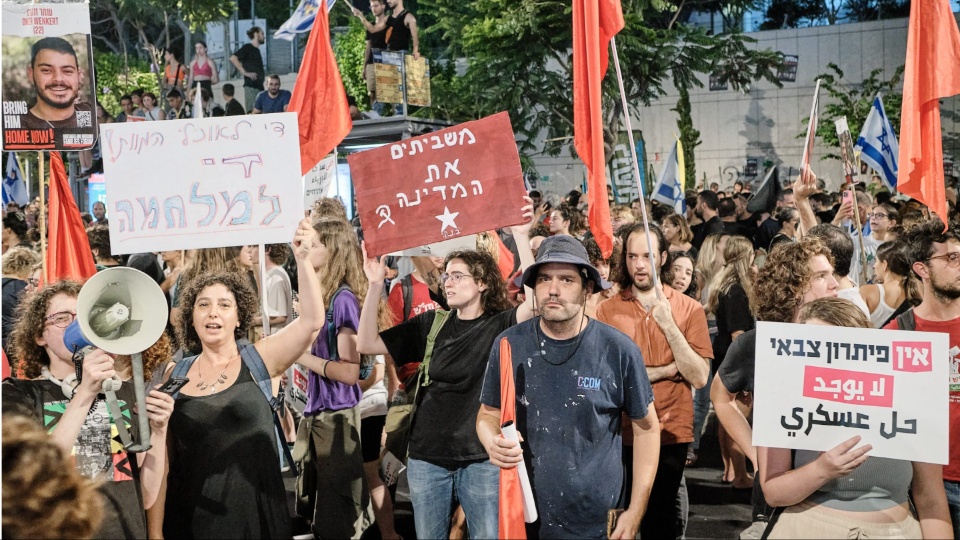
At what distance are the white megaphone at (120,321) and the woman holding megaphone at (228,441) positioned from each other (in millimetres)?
482

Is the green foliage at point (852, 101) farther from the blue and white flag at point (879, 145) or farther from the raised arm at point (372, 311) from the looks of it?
the raised arm at point (372, 311)

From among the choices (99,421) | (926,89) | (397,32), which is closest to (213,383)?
(99,421)

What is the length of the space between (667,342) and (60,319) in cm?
307

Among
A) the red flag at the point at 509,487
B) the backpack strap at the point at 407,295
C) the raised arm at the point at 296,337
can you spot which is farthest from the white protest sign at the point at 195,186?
the backpack strap at the point at 407,295

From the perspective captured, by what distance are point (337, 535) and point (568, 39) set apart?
45.8 feet

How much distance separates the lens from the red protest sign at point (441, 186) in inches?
213

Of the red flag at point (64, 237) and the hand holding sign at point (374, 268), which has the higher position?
the red flag at point (64, 237)

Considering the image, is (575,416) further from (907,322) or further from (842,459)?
(907,322)

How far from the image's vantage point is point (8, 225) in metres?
11.0

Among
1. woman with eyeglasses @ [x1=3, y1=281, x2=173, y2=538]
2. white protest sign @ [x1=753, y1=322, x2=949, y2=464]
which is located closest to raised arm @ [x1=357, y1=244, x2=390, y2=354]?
woman with eyeglasses @ [x1=3, y1=281, x2=173, y2=538]

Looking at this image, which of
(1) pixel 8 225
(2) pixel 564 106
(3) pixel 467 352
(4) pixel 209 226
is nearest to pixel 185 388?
(4) pixel 209 226

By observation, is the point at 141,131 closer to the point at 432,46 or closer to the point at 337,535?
the point at 337,535

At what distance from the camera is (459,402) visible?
5.09 metres

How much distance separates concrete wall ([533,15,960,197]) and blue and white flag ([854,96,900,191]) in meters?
18.0
